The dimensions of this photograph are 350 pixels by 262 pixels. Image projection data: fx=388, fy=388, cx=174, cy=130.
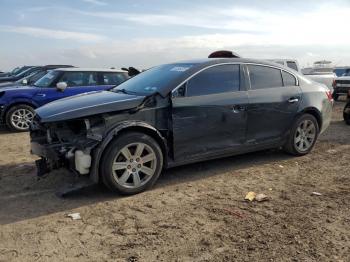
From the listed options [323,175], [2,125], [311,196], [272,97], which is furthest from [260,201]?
[2,125]

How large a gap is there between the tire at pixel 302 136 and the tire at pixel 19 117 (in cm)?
645

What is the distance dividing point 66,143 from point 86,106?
0.55 metres

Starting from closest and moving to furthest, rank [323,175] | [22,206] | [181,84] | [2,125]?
[22,206] < [181,84] < [323,175] < [2,125]

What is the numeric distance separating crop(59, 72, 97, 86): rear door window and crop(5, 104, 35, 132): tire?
115 cm

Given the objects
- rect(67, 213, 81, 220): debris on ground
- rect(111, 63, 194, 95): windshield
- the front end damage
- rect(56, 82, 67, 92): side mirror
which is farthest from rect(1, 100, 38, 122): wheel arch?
rect(67, 213, 81, 220): debris on ground

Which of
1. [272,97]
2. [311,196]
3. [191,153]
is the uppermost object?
[272,97]

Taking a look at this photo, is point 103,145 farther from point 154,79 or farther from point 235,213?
point 235,213

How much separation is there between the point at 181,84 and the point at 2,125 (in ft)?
22.8

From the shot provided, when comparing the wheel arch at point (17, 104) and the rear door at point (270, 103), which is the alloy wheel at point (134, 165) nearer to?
the rear door at point (270, 103)

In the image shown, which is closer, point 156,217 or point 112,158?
point 156,217

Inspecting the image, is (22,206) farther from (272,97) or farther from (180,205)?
(272,97)

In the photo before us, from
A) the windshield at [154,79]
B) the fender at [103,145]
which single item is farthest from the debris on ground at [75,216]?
the windshield at [154,79]

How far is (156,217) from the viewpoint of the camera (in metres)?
4.27

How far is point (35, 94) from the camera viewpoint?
9.76 meters
